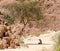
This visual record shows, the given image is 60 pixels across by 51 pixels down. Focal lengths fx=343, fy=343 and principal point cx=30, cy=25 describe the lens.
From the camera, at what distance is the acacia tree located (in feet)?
147

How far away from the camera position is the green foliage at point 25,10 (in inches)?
1770

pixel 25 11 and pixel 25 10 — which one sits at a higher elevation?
pixel 25 10

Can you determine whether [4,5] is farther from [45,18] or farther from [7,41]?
[7,41]

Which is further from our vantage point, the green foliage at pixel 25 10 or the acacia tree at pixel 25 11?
the green foliage at pixel 25 10

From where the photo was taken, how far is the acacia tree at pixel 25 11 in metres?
44.7

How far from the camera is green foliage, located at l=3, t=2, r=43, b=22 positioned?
4497 centimetres

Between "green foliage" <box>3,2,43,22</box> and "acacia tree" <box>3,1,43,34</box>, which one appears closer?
"acacia tree" <box>3,1,43,34</box>

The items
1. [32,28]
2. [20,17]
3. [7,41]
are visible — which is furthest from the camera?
[20,17]

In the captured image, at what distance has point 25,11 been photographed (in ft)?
149

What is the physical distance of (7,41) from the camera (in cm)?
1838

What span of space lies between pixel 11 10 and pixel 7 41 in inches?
1065

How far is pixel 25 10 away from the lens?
45.5 metres

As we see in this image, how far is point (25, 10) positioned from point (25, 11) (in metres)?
0.17

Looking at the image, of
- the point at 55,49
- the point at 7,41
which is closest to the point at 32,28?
the point at 7,41
